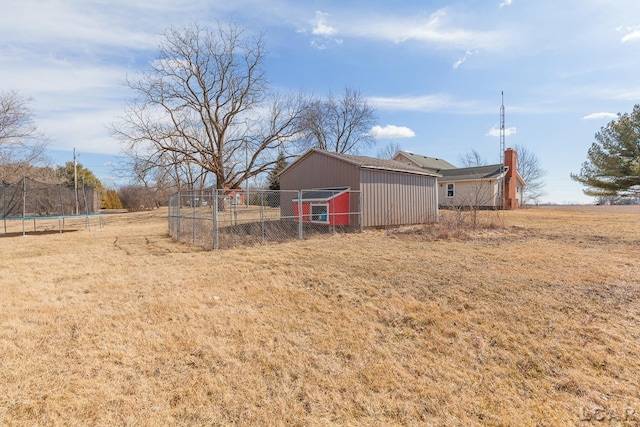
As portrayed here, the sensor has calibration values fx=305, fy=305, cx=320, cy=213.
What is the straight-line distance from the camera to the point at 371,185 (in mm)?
12445

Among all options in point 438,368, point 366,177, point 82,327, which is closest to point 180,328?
point 82,327

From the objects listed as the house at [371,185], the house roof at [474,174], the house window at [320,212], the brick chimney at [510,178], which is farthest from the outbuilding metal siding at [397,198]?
the brick chimney at [510,178]

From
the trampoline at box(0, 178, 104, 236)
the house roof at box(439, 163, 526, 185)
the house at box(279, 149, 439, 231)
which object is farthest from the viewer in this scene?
the house roof at box(439, 163, 526, 185)

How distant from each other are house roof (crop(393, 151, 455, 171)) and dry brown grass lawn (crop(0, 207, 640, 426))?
25.7 m

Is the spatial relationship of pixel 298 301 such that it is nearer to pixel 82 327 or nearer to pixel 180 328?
pixel 180 328

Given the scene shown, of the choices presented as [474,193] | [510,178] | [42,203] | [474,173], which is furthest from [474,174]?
[42,203]

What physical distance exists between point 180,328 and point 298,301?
1.64m

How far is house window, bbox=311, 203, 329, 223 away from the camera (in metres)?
12.1

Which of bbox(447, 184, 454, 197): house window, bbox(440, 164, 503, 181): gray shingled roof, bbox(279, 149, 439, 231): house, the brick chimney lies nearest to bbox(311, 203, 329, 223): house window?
bbox(279, 149, 439, 231): house

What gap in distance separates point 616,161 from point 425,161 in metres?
16.2

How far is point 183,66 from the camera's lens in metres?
22.7

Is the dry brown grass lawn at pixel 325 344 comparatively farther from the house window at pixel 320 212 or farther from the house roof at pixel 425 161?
the house roof at pixel 425 161

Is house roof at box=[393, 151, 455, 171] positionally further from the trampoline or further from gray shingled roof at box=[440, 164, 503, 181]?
the trampoline

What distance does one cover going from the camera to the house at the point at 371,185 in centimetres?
1226
